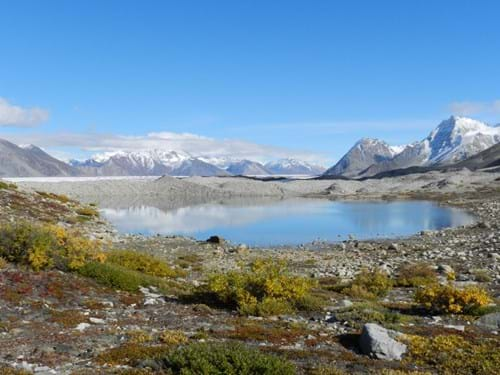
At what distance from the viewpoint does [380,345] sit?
1121 centimetres

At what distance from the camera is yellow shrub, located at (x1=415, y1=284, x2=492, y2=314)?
1548 centimetres

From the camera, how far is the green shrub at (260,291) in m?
15.2

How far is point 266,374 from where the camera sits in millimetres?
9078

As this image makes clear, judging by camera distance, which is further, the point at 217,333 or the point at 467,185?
the point at 467,185

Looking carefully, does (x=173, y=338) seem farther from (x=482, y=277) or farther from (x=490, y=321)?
(x=482, y=277)

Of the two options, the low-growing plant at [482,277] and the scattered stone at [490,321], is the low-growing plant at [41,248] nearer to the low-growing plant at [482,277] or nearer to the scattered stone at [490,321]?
the scattered stone at [490,321]

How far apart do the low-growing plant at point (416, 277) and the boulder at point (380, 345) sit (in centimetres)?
1188

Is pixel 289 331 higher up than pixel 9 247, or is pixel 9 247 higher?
pixel 9 247

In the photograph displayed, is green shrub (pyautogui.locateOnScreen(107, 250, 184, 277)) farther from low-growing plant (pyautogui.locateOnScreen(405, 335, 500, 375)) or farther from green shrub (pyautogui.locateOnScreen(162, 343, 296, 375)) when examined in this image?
low-growing plant (pyautogui.locateOnScreen(405, 335, 500, 375))

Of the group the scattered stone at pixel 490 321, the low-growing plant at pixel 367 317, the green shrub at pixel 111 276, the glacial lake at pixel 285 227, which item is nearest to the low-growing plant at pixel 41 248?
the green shrub at pixel 111 276

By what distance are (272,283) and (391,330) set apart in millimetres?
3928

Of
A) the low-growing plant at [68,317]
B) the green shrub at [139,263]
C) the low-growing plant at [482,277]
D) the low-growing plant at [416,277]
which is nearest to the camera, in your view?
the low-growing plant at [68,317]

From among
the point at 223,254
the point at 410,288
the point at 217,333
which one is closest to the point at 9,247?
the point at 217,333

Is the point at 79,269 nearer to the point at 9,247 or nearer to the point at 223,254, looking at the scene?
the point at 9,247
